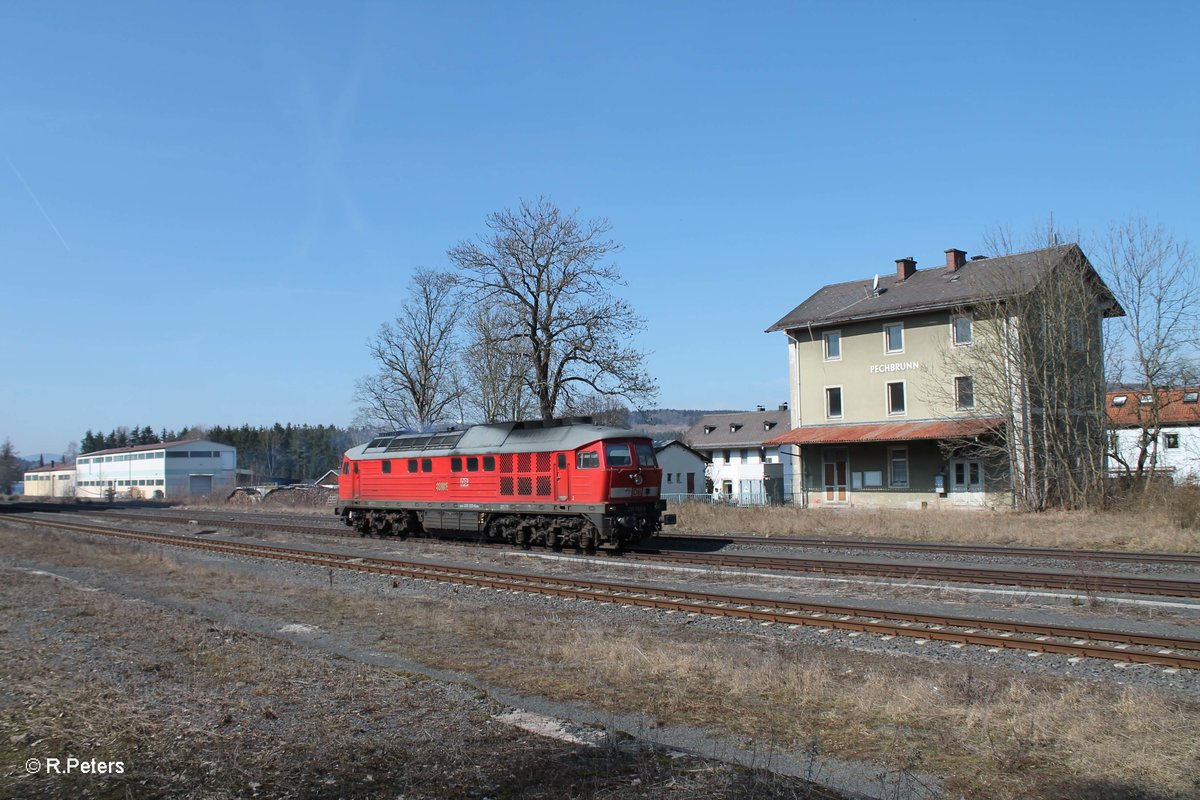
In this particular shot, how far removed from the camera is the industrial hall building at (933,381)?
33844mm

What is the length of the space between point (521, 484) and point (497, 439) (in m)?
1.80

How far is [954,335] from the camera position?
38.1 meters

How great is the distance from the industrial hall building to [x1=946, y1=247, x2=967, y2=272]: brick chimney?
5 centimetres

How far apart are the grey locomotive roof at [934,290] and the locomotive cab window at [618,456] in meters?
19.1

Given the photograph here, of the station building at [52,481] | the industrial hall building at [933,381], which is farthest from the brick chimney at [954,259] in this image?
the station building at [52,481]

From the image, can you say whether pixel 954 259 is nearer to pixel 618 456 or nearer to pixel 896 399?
pixel 896 399

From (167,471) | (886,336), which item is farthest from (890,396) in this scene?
(167,471)

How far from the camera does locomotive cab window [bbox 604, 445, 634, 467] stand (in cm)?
2248

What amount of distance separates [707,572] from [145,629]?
35.1 ft

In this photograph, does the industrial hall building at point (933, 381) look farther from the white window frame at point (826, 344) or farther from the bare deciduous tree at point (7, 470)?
the bare deciduous tree at point (7, 470)

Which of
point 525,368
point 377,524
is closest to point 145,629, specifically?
point 377,524

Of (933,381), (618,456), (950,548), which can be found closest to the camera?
(950,548)

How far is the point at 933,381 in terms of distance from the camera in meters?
38.8

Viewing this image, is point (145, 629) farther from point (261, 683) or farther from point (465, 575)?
point (465, 575)
